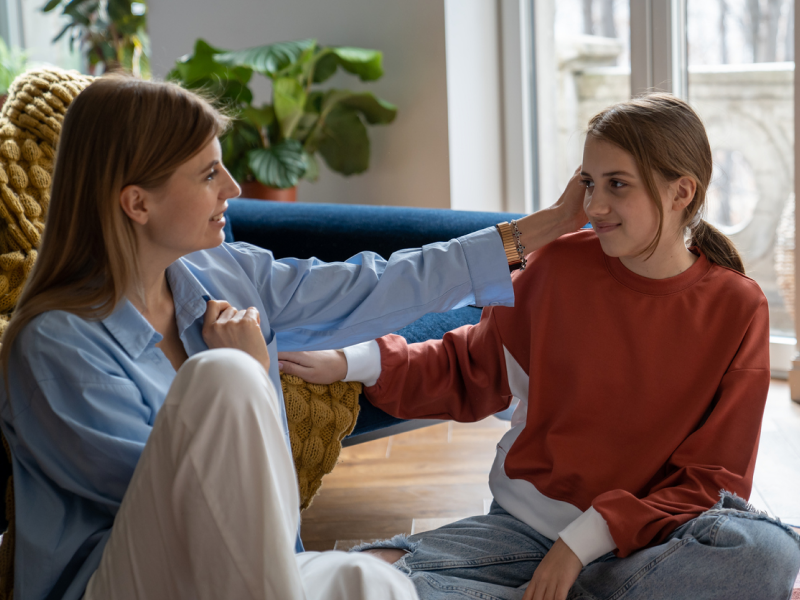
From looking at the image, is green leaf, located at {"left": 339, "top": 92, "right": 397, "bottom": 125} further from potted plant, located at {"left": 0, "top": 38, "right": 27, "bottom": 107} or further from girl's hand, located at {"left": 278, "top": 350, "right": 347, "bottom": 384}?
potted plant, located at {"left": 0, "top": 38, "right": 27, "bottom": 107}

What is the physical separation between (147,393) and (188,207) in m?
0.23

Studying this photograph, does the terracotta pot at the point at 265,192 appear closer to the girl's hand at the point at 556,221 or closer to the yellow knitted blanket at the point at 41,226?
the yellow knitted blanket at the point at 41,226

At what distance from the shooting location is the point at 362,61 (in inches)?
105

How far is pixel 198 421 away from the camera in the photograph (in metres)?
0.78

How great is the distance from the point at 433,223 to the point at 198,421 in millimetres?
1191

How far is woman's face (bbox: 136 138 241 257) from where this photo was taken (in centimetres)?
100

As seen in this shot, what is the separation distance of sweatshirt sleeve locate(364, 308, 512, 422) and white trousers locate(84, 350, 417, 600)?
54 cm

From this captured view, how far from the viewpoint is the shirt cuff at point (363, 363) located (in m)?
1.34

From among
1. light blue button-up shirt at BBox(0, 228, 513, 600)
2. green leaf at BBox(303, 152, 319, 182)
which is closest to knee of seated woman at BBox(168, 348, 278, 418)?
light blue button-up shirt at BBox(0, 228, 513, 600)

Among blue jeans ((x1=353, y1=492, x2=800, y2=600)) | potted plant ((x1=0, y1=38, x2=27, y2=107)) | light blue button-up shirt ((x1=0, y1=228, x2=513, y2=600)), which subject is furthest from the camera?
potted plant ((x1=0, y1=38, x2=27, y2=107))

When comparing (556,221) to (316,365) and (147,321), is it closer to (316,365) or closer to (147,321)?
(316,365)

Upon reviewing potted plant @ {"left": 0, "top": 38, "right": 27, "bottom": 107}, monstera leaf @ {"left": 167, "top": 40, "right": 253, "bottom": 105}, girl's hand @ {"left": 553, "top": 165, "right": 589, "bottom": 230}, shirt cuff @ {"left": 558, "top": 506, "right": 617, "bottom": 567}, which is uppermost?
potted plant @ {"left": 0, "top": 38, "right": 27, "bottom": 107}

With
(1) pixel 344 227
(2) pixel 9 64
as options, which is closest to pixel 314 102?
(1) pixel 344 227

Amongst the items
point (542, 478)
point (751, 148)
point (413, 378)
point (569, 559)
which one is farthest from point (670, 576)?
point (751, 148)
